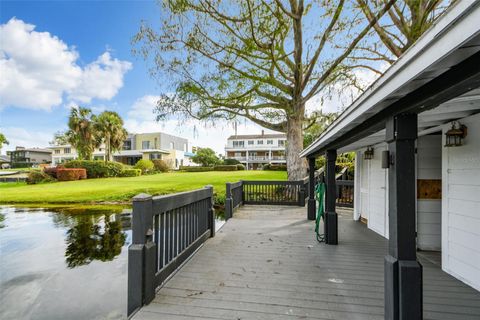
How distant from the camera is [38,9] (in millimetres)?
10922

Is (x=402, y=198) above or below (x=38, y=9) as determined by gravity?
below

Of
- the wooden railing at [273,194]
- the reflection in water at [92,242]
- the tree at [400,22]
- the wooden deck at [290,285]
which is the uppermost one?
the tree at [400,22]

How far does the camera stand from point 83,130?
25625mm

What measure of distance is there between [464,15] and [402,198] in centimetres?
135

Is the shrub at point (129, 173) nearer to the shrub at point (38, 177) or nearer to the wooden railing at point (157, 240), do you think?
the shrub at point (38, 177)

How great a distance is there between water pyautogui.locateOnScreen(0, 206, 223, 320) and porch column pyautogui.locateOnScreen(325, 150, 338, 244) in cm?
357

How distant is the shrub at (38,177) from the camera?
68.2 ft

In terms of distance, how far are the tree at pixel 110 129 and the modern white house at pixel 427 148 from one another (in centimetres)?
2735

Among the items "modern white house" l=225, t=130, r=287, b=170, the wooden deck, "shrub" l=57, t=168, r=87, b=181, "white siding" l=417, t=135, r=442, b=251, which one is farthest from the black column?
"modern white house" l=225, t=130, r=287, b=170

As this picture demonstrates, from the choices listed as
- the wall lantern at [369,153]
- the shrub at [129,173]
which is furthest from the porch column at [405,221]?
the shrub at [129,173]

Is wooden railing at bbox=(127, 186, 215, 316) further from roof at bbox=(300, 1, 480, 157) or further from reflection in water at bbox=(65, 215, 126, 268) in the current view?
roof at bbox=(300, 1, 480, 157)

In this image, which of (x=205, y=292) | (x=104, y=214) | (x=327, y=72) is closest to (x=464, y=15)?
(x=205, y=292)

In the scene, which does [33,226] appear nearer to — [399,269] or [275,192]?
[275,192]

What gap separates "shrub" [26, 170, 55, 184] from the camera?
20.8m
